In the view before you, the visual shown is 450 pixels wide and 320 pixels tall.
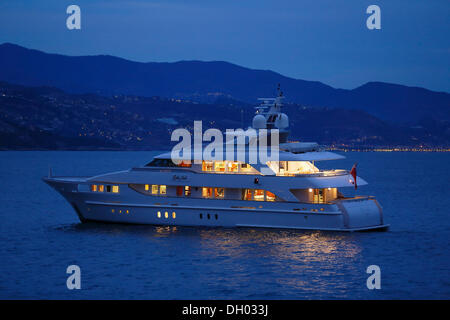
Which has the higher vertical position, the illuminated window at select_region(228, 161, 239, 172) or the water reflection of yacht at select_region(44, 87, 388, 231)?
the illuminated window at select_region(228, 161, 239, 172)

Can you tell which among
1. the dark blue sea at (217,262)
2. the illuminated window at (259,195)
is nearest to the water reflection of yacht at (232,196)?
the illuminated window at (259,195)

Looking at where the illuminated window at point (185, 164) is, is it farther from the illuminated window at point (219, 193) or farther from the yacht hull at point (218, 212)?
the illuminated window at point (219, 193)

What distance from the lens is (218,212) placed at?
3778 centimetres

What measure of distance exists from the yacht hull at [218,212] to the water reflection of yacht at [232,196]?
0.16 ft

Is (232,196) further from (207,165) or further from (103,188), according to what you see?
(103,188)

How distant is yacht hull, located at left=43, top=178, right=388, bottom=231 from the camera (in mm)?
36500

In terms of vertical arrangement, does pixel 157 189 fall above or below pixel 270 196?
above

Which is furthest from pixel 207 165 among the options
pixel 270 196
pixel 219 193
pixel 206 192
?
pixel 270 196

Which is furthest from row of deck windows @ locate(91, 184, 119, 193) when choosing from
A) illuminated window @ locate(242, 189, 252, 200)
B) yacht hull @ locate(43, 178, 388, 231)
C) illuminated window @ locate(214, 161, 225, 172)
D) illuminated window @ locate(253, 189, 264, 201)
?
illuminated window @ locate(253, 189, 264, 201)

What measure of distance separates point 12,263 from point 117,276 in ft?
18.3

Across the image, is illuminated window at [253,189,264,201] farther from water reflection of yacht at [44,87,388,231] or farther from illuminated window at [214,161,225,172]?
illuminated window at [214,161,225,172]

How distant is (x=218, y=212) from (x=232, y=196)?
1.12 meters

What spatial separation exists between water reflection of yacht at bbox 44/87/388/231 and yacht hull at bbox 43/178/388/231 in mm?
49
